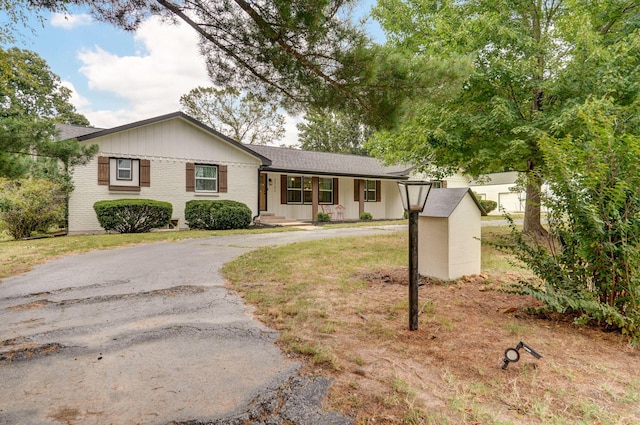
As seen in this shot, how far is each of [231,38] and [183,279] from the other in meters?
3.47

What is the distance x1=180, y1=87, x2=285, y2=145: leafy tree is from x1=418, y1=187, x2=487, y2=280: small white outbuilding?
20.9 m

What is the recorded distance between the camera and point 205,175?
1394cm

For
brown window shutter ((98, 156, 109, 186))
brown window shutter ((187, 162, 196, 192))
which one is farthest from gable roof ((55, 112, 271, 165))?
brown window shutter ((187, 162, 196, 192))

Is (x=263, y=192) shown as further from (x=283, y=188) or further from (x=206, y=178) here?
(x=206, y=178)

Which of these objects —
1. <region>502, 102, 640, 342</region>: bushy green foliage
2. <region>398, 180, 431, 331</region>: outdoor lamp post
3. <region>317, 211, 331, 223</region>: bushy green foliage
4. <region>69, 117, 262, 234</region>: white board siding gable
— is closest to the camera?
<region>502, 102, 640, 342</region>: bushy green foliage

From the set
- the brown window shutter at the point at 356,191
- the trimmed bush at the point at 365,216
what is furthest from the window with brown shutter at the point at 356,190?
the trimmed bush at the point at 365,216

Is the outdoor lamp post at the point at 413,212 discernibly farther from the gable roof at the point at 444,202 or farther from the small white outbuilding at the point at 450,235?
the small white outbuilding at the point at 450,235

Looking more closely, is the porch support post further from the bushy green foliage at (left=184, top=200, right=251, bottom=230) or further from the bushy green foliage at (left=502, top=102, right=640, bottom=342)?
the bushy green foliage at (left=502, top=102, right=640, bottom=342)

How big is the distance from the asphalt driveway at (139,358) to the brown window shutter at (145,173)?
319 inches

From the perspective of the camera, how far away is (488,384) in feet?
7.07

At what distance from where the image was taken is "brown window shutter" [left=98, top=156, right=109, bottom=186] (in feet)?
38.9

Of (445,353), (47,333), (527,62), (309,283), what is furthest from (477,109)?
(47,333)

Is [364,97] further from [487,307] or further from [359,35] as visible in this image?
[487,307]

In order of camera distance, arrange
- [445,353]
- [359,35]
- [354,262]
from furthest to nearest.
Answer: [354,262] < [359,35] < [445,353]
